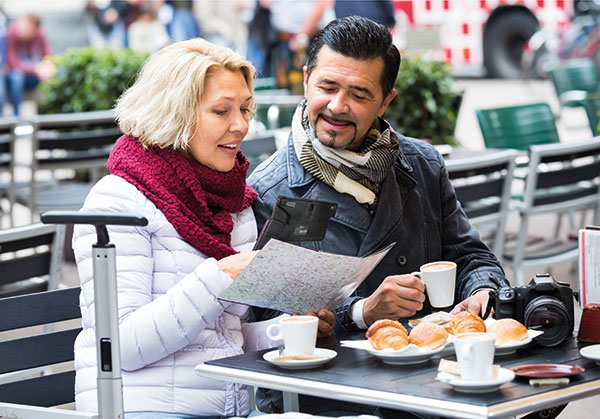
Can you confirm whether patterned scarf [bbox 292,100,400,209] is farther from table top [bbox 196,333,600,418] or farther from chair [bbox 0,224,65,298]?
chair [bbox 0,224,65,298]

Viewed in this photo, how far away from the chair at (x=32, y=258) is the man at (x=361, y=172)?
744mm

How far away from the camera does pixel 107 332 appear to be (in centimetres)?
199

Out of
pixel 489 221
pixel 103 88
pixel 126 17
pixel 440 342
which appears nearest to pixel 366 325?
pixel 440 342

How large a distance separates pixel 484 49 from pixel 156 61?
12639 mm

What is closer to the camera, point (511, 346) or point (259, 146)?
point (511, 346)

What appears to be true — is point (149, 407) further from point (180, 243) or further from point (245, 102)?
point (245, 102)

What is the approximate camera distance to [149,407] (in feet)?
8.05

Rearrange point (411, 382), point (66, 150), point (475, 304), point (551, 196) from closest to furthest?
point (411, 382) < point (475, 304) < point (551, 196) < point (66, 150)

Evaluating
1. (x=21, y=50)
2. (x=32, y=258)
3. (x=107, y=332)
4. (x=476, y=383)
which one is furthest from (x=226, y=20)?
(x=476, y=383)

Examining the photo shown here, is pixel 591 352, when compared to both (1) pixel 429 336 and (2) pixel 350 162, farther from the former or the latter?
(2) pixel 350 162

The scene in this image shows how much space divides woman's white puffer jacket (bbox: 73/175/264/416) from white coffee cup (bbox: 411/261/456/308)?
46cm

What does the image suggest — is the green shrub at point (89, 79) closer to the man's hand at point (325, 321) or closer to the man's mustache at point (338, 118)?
A: the man's mustache at point (338, 118)

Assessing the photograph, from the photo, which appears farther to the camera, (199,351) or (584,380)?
(199,351)

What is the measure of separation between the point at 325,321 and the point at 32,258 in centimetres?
141
